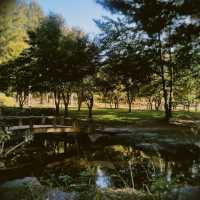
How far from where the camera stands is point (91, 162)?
46.6 ft

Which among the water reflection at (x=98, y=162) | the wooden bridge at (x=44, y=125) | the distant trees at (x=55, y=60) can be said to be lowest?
the water reflection at (x=98, y=162)

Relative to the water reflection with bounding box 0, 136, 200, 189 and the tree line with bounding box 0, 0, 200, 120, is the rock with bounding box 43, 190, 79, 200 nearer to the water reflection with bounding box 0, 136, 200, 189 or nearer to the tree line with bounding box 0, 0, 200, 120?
the water reflection with bounding box 0, 136, 200, 189

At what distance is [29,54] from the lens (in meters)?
30.5

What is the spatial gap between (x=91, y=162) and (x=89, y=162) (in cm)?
18

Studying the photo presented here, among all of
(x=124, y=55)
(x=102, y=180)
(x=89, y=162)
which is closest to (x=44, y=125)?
(x=89, y=162)

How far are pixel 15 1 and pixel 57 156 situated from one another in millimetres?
14986

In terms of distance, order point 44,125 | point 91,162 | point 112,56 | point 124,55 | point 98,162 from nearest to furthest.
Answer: point 98,162, point 91,162, point 44,125, point 124,55, point 112,56

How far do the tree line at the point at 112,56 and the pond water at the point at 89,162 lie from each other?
30.0 ft

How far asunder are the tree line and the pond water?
360 inches

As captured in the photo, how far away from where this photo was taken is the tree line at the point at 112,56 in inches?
965

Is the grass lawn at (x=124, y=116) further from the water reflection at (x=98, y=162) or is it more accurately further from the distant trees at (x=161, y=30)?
the water reflection at (x=98, y=162)

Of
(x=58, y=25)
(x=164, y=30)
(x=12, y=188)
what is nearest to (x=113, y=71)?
(x=164, y=30)

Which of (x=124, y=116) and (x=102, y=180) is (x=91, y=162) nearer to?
(x=102, y=180)

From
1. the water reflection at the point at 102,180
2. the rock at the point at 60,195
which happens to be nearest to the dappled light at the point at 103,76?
the water reflection at the point at 102,180
